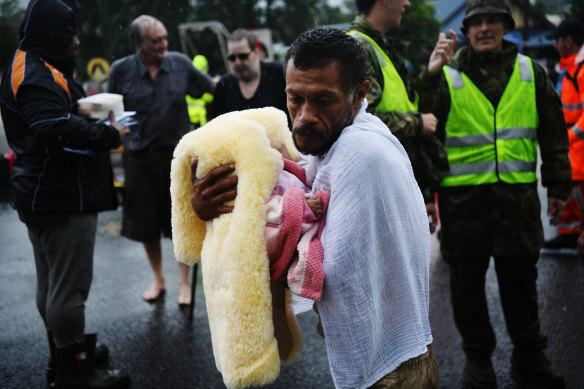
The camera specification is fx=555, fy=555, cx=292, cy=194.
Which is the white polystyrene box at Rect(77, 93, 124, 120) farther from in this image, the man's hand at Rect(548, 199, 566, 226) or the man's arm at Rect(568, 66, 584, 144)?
the man's arm at Rect(568, 66, 584, 144)

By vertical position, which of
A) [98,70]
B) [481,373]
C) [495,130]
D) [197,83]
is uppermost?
[495,130]

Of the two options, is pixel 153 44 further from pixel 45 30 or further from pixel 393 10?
pixel 393 10

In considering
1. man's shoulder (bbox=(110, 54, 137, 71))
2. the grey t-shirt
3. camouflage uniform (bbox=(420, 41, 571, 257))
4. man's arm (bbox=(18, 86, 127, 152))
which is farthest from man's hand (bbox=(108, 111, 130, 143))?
camouflage uniform (bbox=(420, 41, 571, 257))

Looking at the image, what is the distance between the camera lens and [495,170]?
3.21m

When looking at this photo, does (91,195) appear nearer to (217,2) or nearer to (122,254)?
(122,254)

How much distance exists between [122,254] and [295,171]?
17.2 ft

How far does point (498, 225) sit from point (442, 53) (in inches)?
40.9

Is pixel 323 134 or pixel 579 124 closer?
pixel 323 134

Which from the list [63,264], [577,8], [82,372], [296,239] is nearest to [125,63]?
[63,264]

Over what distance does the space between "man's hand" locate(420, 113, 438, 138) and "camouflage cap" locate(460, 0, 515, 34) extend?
2.33 feet

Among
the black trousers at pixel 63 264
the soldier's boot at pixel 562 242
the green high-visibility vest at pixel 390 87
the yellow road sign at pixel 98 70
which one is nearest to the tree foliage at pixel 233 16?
the yellow road sign at pixel 98 70

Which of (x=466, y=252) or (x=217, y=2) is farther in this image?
(x=217, y=2)

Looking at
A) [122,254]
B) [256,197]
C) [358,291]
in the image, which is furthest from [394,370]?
[122,254]

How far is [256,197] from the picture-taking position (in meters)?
1.57
